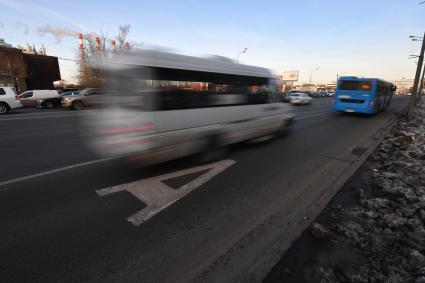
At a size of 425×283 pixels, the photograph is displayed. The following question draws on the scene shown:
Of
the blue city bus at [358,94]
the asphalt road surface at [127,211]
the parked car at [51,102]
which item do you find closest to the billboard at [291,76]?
the blue city bus at [358,94]

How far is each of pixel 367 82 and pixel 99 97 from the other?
16111mm

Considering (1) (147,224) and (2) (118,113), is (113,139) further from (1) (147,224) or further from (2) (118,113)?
(1) (147,224)

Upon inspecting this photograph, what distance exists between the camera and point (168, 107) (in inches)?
179

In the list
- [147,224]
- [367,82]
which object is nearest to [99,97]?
[147,224]

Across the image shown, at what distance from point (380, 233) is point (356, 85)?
14984 mm

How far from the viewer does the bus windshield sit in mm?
14836

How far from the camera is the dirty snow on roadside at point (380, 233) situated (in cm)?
241

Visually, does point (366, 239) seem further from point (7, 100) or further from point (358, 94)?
point (7, 100)

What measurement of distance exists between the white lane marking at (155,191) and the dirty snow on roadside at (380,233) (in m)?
2.17

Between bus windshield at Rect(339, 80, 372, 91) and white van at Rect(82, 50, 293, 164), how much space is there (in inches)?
473

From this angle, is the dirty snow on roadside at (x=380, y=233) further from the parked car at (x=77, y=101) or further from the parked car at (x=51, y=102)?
the parked car at (x=51, y=102)

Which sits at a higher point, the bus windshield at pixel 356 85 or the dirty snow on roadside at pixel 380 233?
the bus windshield at pixel 356 85

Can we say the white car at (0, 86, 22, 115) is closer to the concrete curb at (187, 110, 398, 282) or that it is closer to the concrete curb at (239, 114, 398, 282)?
the concrete curb at (187, 110, 398, 282)

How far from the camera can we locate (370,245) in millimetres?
2842
